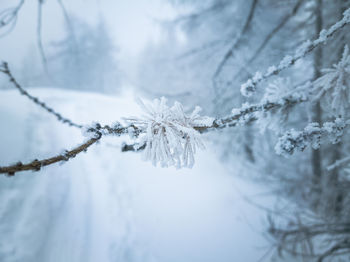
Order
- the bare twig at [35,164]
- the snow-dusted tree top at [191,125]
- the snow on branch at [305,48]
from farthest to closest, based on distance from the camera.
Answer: the snow on branch at [305,48] → the snow-dusted tree top at [191,125] → the bare twig at [35,164]

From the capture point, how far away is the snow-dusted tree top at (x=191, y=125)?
0.55m

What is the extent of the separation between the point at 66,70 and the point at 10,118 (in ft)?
59.6

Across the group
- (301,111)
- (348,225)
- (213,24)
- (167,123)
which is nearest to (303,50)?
(167,123)

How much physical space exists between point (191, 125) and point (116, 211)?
381 cm

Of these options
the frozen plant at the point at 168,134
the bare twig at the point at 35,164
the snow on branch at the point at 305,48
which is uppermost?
the snow on branch at the point at 305,48

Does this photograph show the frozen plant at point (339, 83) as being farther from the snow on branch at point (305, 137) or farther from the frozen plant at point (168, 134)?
the frozen plant at point (168, 134)

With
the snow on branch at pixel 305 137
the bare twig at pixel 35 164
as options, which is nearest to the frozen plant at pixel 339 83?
the snow on branch at pixel 305 137

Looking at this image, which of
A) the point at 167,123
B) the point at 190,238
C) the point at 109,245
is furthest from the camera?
the point at 190,238

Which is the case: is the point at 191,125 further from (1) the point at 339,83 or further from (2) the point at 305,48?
(1) the point at 339,83

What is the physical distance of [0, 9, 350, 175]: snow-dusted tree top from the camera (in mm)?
553

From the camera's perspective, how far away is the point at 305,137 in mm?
792

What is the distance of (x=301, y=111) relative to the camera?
416 cm

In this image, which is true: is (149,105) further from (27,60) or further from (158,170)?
(27,60)

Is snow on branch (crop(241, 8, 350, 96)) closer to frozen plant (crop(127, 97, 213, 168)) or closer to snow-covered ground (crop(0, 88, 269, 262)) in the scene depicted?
frozen plant (crop(127, 97, 213, 168))
